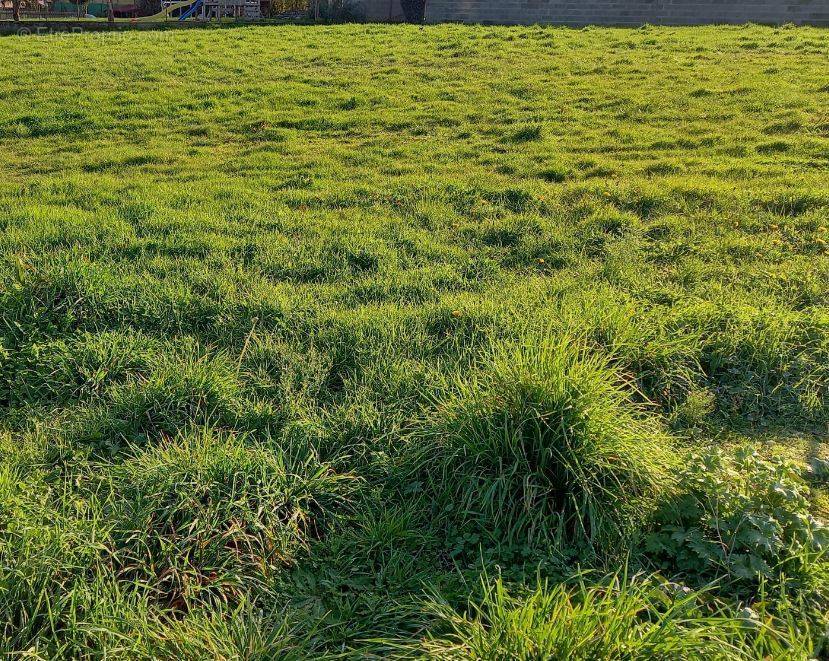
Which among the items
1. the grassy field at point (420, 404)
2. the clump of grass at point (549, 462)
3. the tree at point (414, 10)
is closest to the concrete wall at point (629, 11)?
the tree at point (414, 10)

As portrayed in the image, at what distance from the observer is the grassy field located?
212 centimetres

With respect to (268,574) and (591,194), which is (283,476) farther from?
(591,194)

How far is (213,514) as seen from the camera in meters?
2.44

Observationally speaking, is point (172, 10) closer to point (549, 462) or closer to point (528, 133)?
point (528, 133)

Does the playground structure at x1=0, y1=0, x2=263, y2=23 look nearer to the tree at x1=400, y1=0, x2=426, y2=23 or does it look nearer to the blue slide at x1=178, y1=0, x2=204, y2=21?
the blue slide at x1=178, y1=0, x2=204, y2=21

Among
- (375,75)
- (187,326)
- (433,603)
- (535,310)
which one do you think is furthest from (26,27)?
(433,603)

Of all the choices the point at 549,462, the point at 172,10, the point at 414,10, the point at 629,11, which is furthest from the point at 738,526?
the point at 172,10

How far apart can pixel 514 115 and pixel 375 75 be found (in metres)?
3.97

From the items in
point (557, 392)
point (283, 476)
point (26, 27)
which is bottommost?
point (283, 476)

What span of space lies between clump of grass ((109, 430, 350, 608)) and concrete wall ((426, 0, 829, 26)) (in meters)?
20.1

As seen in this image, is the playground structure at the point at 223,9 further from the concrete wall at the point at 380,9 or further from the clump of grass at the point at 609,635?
the clump of grass at the point at 609,635

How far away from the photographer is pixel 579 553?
2387mm

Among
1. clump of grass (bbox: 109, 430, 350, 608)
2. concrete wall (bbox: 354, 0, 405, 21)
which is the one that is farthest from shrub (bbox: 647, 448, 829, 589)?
concrete wall (bbox: 354, 0, 405, 21)

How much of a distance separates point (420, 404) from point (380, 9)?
21367 millimetres
